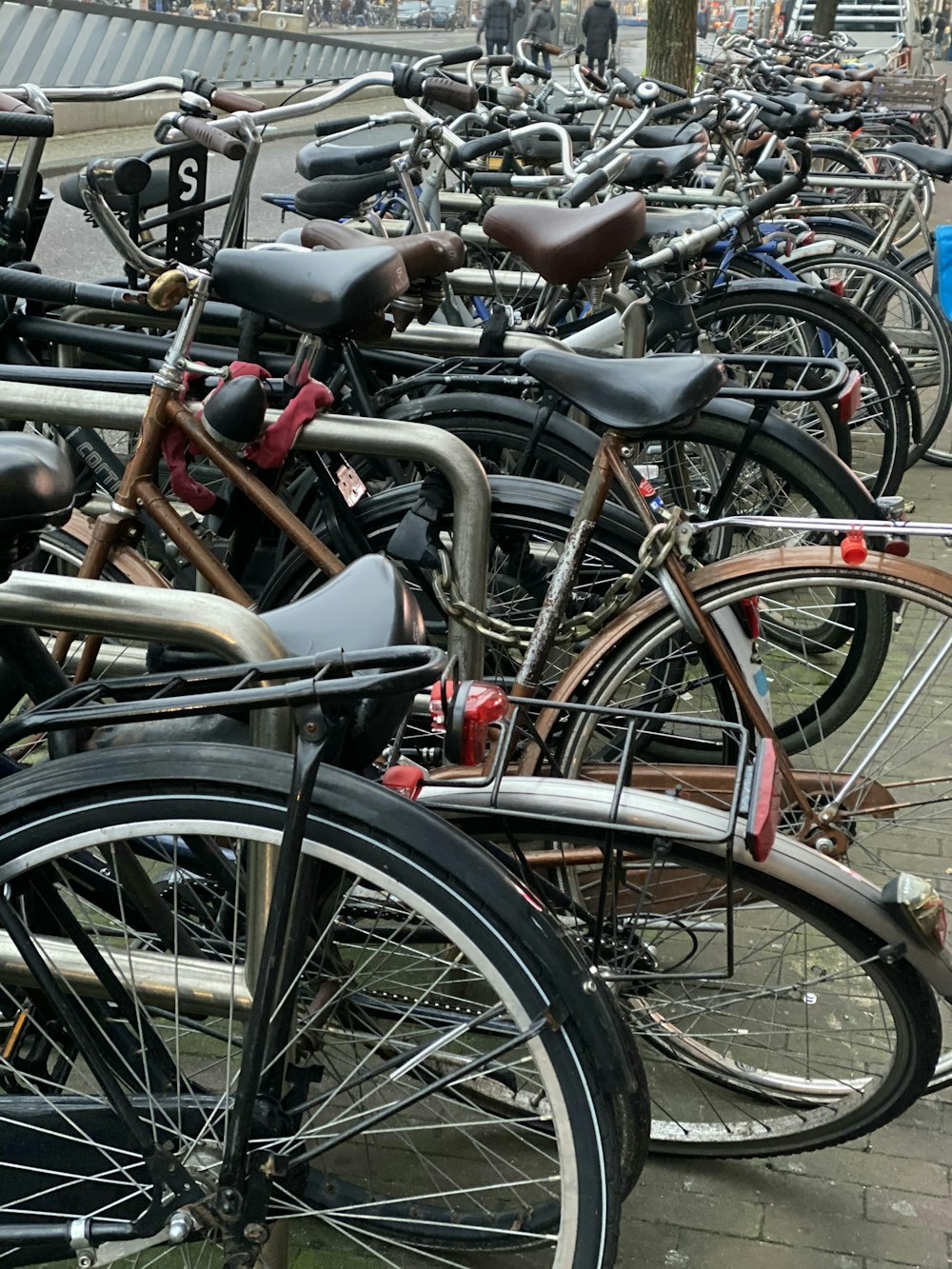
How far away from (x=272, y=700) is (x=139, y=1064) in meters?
0.64

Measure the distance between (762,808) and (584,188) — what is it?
2343 mm

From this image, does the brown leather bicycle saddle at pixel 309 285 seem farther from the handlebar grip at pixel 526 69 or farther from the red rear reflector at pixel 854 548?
the handlebar grip at pixel 526 69

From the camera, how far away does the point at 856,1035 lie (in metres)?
2.62

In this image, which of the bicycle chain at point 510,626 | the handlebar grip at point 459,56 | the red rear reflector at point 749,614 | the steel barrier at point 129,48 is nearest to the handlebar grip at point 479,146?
the handlebar grip at point 459,56

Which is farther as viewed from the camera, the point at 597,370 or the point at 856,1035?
the point at 856,1035

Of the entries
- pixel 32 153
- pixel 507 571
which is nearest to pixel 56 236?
pixel 32 153

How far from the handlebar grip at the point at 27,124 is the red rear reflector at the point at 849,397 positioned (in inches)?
75.9

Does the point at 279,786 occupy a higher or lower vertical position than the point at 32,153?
lower

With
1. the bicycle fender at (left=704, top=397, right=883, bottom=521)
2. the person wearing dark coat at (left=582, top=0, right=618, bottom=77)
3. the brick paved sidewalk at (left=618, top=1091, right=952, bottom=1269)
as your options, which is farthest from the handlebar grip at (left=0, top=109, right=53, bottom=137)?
the person wearing dark coat at (left=582, top=0, right=618, bottom=77)

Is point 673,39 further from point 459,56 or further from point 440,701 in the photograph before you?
point 440,701

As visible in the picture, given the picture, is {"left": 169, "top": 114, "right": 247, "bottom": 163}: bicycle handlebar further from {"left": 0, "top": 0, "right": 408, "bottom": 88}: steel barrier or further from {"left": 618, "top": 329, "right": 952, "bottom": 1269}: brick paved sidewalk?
{"left": 0, "top": 0, "right": 408, "bottom": 88}: steel barrier

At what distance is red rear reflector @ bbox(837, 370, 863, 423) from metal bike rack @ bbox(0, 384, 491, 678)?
1.09 m

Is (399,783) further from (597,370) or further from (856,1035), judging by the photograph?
(856,1035)

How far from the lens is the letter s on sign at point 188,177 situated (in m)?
3.28
